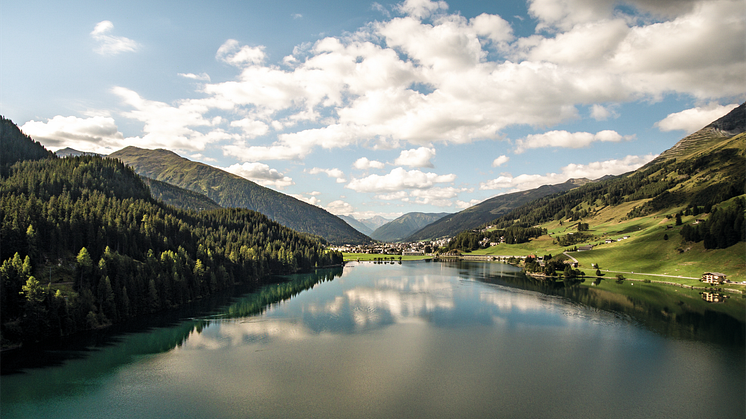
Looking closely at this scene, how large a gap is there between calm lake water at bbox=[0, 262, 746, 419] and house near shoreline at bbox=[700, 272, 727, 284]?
16156 mm

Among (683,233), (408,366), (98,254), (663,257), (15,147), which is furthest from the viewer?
(15,147)

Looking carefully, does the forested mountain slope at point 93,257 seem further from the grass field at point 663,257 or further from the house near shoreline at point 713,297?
the grass field at point 663,257

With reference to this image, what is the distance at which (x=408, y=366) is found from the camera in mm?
38406

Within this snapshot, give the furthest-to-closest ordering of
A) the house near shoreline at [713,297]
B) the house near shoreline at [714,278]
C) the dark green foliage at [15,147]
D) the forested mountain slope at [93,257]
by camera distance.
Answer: the dark green foliage at [15,147] < the house near shoreline at [714,278] < the house near shoreline at [713,297] < the forested mountain slope at [93,257]

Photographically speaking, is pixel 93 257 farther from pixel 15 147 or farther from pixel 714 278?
pixel 15 147

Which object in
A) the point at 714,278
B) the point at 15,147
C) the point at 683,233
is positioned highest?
the point at 15,147

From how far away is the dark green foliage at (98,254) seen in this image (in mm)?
47831

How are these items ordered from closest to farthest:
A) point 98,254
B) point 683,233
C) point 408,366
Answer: point 408,366
point 98,254
point 683,233

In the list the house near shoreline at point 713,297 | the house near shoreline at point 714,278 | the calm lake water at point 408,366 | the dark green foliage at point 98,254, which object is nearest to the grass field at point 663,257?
the house near shoreline at point 714,278

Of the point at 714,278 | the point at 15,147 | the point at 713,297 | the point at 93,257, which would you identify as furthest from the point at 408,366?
the point at 15,147

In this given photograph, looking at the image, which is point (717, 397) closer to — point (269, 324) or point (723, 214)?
point (269, 324)

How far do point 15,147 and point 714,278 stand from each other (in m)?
251

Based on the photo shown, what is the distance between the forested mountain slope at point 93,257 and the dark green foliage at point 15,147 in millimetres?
19575

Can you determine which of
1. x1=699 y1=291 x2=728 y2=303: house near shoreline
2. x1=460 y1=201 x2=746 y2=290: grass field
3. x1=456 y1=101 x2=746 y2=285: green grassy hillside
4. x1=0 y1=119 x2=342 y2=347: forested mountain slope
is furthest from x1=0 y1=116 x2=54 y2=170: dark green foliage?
x1=456 y1=101 x2=746 y2=285: green grassy hillside
